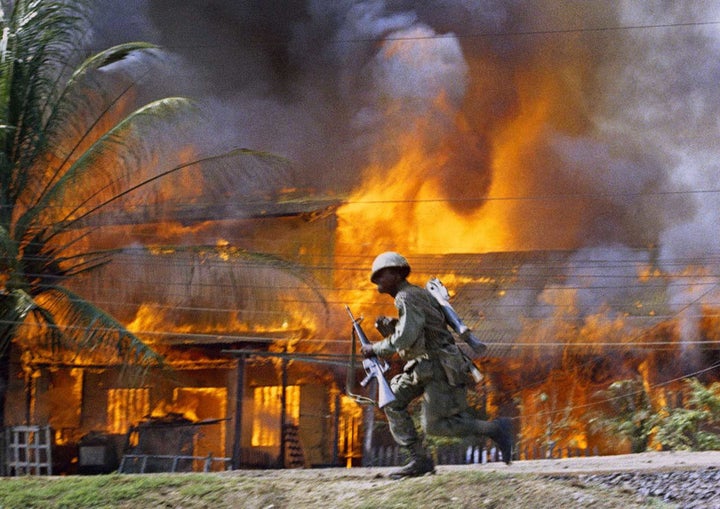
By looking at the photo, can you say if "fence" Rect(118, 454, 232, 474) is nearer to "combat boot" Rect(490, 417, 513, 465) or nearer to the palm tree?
the palm tree

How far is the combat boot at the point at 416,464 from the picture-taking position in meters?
9.30

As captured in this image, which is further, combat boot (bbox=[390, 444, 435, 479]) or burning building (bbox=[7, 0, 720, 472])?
burning building (bbox=[7, 0, 720, 472])

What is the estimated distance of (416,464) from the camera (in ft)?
30.5

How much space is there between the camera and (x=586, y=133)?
25.5 metres

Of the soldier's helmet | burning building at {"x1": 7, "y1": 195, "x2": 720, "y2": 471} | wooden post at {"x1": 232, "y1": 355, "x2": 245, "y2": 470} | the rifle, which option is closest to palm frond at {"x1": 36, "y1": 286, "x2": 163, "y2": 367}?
wooden post at {"x1": 232, "y1": 355, "x2": 245, "y2": 470}

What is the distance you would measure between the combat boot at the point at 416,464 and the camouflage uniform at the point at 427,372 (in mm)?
56

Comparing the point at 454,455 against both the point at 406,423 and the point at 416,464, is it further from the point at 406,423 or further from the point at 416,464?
the point at 406,423

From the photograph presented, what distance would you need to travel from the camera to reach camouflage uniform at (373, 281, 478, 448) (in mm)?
9062

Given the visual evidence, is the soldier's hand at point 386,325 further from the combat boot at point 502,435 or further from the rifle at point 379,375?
the combat boot at point 502,435

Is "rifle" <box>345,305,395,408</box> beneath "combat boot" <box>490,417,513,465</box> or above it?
above

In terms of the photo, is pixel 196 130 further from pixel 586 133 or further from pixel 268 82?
pixel 586 133

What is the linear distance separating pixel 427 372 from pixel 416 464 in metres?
0.97

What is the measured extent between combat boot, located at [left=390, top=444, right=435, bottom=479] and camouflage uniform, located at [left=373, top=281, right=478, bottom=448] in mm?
56

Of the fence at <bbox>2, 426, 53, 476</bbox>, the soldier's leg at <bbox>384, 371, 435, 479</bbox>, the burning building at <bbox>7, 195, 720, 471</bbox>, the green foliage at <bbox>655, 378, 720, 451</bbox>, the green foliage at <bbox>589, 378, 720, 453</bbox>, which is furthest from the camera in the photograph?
the burning building at <bbox>7, 195, 720, 471</bbox>
